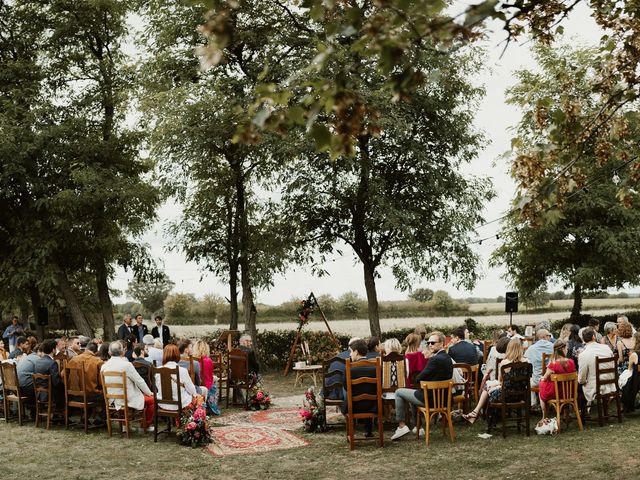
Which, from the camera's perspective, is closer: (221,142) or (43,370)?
(43,370)

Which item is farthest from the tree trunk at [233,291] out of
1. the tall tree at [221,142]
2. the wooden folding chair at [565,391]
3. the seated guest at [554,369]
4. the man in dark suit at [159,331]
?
the wooden folding chair at [565,391]

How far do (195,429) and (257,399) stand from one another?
4.13 meters

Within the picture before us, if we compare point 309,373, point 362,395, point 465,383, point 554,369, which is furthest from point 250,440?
point 309,373

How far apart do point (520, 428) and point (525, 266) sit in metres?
23.3

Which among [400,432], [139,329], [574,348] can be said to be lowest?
[400,432]

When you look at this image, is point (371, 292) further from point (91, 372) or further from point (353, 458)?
point (353, 458)

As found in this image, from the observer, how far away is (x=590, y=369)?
38.3 feet

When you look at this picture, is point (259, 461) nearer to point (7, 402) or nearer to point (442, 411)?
point (442, 411)

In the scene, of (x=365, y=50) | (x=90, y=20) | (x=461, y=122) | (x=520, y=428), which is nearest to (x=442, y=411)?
(x=520, y=428)

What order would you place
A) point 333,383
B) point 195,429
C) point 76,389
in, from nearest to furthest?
point 195,429
point 333,383
point 76,389

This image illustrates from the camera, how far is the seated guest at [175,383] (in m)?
11.6

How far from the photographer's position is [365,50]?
4.46 m

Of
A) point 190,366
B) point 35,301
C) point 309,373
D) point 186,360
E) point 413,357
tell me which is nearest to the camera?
point 413,357

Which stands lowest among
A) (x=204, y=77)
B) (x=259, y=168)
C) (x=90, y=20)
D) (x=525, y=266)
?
(x=525, y=266)
